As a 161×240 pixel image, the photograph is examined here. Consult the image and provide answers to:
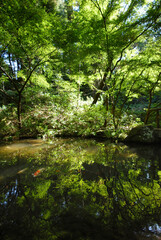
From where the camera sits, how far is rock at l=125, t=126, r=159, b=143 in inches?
208

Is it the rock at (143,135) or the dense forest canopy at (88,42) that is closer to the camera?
the dense forest canopy at (88,42)

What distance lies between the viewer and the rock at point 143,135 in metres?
5.29

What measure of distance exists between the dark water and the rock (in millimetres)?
2991

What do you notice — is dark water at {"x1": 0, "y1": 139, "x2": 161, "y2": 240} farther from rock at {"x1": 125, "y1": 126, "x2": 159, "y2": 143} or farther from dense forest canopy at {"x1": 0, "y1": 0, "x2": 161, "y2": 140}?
dense forest canopy at {"x1": 0, "y1": 0, "x2": 161, "y2": 140}

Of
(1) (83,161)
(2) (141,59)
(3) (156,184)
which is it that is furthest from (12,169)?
(2) (141,59)

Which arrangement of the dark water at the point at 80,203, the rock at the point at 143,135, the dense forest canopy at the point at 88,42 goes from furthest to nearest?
1. the rock at the point at 143,135
2. the dense forest canopy at the point at 88,42
3. the dark water at the point at 80,203

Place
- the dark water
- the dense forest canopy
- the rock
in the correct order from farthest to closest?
the rock
the dense forest canopy
the dark water

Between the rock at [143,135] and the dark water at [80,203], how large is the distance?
2.99 m

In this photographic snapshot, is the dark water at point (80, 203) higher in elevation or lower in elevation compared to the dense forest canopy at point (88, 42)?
lower

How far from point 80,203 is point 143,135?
467cm

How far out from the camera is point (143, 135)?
5.33m

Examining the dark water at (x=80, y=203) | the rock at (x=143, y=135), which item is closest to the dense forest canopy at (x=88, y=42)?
the rock at (x=143, y=135)

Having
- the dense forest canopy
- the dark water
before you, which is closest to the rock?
the dense forest canopy

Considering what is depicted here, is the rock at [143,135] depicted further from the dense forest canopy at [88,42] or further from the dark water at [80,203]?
the dark water at [80,203]
